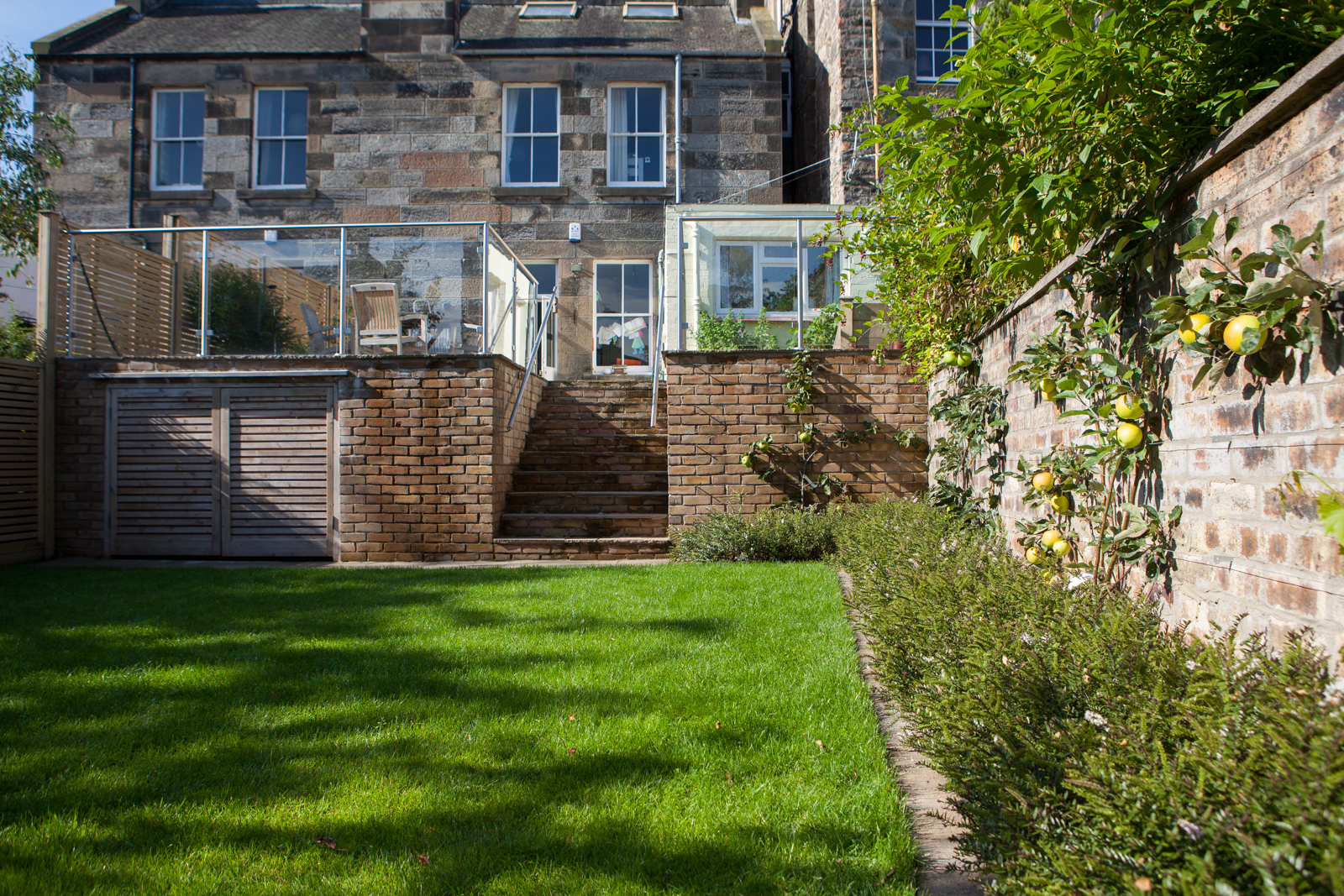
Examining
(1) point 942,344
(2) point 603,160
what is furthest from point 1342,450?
(2) point 603,160

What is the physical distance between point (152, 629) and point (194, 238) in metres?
5.84

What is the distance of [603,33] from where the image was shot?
13766mm

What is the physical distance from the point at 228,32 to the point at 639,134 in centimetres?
780

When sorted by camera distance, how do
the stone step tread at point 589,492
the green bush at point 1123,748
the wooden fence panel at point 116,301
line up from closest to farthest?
the green bush at point 1123,748, the stone step tread at point 589,492, the wooden fence panel at point 116,301

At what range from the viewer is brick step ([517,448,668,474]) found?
9.16m

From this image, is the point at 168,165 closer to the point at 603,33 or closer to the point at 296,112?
the point at 296,112

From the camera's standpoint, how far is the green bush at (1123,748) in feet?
3.79

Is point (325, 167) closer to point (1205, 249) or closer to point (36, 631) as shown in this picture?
point (36, 631)

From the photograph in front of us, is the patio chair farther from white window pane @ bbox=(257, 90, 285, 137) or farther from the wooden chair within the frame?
white window pane @ bbox=(257, 90, 285, 137)

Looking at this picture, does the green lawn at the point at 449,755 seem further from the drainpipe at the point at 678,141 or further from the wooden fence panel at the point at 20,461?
the drainpipe at the point at 678,141

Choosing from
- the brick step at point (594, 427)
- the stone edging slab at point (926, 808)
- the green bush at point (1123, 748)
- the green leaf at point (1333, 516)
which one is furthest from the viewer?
the brick step at point (594, 427)

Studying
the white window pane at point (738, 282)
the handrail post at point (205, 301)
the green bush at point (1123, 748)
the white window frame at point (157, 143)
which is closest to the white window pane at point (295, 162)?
the white window frame at point (157, 143)

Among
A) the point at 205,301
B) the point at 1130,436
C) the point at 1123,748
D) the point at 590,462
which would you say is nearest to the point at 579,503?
the point at 590,462

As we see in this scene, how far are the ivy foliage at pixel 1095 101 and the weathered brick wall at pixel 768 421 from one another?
15.8 ft
